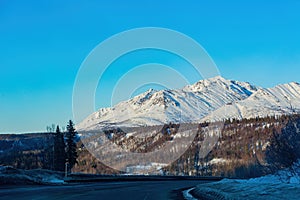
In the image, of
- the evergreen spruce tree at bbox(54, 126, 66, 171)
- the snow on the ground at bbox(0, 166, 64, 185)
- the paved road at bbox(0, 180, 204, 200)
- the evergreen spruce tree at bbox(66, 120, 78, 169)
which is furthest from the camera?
the evergreen spruce tree at bbox(66, 120, 78, 169)

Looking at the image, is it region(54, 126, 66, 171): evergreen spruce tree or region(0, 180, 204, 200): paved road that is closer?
region(0, 180, 204, 200): paved road

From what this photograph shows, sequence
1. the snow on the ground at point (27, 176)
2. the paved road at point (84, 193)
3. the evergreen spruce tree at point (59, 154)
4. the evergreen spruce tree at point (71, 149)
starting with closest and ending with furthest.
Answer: the paved road at point (84, 193) → the snow on the ground at point (27, 176) → the evergreen spruce tree at point (59, 154) → the evergreen spruce tree at point (71, 149)

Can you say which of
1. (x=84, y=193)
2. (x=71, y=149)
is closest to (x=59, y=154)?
(x=71, y=149)

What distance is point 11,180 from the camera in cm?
4016

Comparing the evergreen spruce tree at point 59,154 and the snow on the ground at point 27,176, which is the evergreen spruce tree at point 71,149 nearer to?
the evergreen spruce tree at point 59,154

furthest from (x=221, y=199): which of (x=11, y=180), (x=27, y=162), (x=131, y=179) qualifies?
(x=27, y=162)

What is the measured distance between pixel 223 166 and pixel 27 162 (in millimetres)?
76919

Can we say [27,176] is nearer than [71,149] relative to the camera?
Yes

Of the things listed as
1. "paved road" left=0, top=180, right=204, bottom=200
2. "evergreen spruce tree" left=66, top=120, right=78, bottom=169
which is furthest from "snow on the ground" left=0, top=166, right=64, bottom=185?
"evergreen spruce tree" left=66, top=120, right=78, bottom=169

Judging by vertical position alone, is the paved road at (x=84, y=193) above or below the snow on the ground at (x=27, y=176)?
below

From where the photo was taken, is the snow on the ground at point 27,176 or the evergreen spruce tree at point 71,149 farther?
the evergreen spruce tree at point 71,149

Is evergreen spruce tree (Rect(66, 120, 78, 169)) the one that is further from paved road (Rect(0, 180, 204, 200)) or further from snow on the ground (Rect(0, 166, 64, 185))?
paved road (Rect(0, 180, 204, 200))

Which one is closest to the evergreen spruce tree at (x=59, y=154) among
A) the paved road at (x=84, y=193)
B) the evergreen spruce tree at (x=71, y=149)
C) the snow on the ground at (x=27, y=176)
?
the evergreen spruce tree at (x=71, y=149)

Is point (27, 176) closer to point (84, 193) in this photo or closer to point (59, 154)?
point (84, 193)
